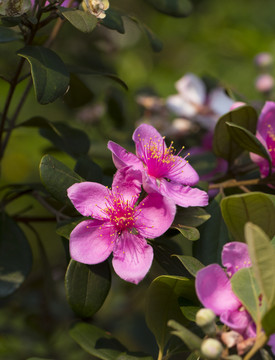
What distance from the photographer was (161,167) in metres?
1.05

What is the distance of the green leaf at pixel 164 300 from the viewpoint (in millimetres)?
923

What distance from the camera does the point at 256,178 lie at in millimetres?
1264

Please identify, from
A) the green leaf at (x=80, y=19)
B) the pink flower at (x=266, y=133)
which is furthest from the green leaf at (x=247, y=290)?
the green leaf at (x=80, y=19)

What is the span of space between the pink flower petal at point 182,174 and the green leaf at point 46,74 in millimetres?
273

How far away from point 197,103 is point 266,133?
0.64m

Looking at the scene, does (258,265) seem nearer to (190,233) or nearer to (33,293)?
(190,233)

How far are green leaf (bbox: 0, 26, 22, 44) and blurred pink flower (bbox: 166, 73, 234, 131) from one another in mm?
775

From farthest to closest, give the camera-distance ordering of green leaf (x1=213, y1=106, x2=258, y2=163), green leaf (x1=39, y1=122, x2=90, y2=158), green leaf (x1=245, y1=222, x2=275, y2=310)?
1. green leaf (x1=39, y1=122, x2=90, y2=158)
2. green leaf (x1=213, y1=106, x2=258, y2=163)
3. green leaf (x1=245, y1=222, x2=275, y2=310)

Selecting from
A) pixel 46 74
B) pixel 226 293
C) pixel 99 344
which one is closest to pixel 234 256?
pixel 226 293

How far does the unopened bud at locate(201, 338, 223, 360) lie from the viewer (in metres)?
0.73

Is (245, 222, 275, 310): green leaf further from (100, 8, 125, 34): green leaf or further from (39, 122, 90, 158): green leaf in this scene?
(39, 122, 90, 158): green leaf

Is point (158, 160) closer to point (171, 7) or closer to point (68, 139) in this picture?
point (68, 139)

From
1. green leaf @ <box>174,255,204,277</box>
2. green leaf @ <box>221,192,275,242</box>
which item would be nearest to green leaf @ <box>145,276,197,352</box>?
green leaf @ <box>174,255,204,277</box>

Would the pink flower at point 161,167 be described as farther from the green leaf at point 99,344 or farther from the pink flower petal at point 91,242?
the green leaf at point 99,344
